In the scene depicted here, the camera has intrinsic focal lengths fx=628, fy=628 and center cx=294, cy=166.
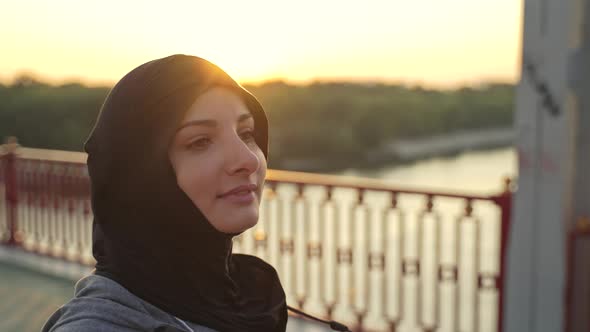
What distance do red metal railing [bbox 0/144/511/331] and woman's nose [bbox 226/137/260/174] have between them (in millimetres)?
2499

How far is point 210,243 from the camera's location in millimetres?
1318

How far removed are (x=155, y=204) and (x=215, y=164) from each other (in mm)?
147

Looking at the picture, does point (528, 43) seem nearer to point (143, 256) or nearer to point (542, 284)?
point (542, 284)

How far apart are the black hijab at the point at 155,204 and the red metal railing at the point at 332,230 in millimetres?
2505

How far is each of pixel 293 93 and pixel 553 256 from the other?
2976 cm

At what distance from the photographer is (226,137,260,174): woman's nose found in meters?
1.25

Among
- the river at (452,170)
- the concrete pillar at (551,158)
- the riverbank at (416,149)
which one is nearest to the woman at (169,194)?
the concrete pillar at (551,158)

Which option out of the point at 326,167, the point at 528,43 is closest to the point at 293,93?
the point at 326,167

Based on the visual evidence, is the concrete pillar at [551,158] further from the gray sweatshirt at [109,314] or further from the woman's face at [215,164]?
the gray sweatshirt at [109,314]

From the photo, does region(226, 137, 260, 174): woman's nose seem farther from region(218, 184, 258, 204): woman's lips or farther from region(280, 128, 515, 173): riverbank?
region(280, 128, 515, 173): riverbank

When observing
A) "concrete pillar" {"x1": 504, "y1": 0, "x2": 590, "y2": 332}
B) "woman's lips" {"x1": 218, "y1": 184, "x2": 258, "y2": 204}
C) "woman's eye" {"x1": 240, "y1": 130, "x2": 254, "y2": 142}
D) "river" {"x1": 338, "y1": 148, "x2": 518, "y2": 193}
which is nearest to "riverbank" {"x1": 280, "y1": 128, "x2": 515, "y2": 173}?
"river" {"x1": 338, "y1": 148, "x2": 518, "y2": 193}

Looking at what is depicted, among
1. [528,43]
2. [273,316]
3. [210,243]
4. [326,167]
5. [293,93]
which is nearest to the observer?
[210,243]

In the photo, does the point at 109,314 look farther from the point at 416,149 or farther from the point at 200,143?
the point at 416,149

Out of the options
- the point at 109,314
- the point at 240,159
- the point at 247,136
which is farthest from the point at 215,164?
the point at 109,314
